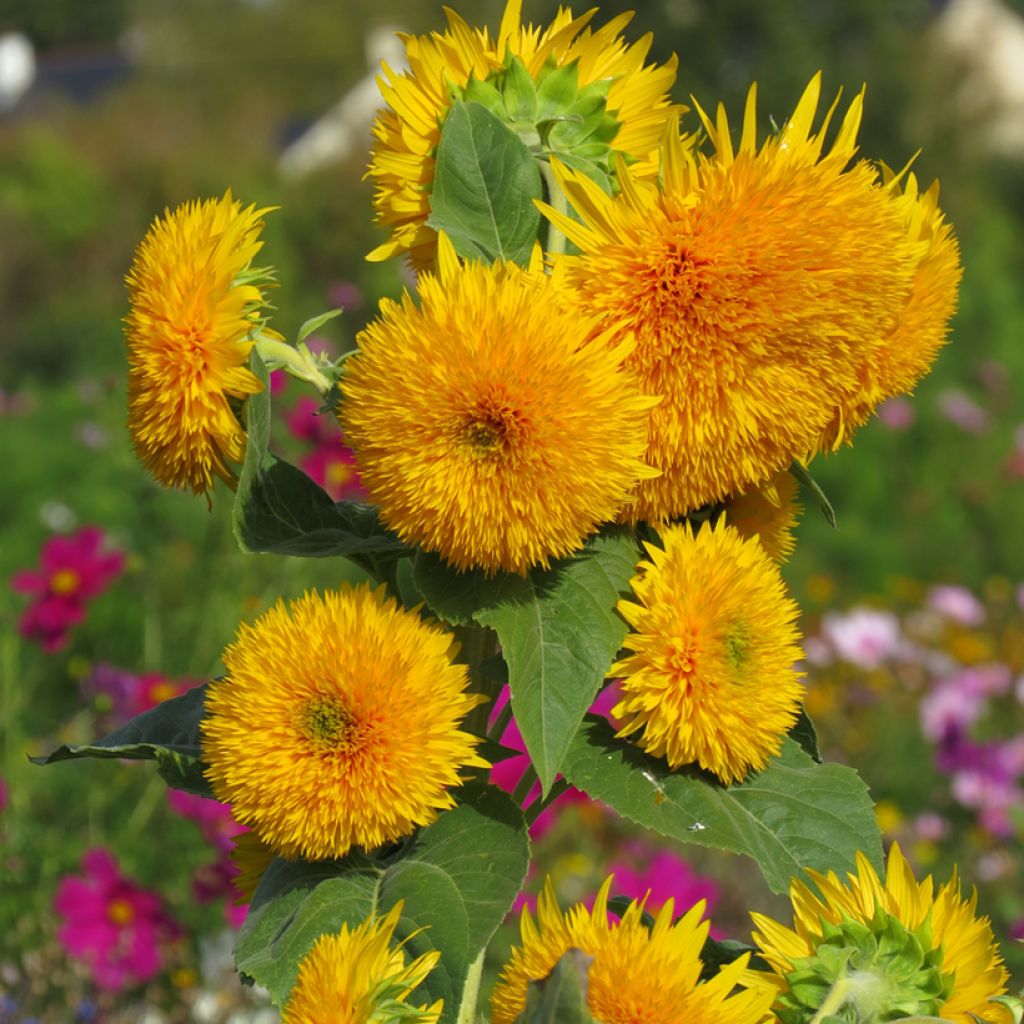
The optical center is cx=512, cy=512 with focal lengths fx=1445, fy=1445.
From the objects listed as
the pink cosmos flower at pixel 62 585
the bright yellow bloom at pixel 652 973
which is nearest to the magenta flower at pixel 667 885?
the pink cosmos flower at pixel 62 585

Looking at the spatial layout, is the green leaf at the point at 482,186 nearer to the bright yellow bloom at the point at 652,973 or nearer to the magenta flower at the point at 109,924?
the bright yellow bloom at the point at 652,973

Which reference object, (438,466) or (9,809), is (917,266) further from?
(9,809)

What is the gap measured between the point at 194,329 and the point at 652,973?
1.28ft

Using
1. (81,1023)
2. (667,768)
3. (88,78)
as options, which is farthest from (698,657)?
(88,78)

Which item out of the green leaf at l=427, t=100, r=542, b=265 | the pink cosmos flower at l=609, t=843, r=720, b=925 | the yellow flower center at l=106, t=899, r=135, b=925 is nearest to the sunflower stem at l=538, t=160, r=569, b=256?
the green leaf at l=427, t=100, r=542, b=265

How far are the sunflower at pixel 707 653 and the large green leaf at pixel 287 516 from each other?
147mm

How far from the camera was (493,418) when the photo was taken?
664mm

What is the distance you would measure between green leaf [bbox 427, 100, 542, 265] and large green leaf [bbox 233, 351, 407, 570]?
0.13m

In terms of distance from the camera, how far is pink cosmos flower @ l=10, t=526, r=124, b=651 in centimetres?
231

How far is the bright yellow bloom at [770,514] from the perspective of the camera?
82 centimetres

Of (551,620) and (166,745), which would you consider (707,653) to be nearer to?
(551,620)

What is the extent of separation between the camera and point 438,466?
2.18ft

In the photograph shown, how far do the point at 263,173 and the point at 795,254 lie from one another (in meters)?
9.19

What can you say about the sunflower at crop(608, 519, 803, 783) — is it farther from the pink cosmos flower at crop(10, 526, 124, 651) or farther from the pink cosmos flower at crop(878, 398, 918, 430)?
the pink cosmos flower at crop(878, 398, 918, 430)
